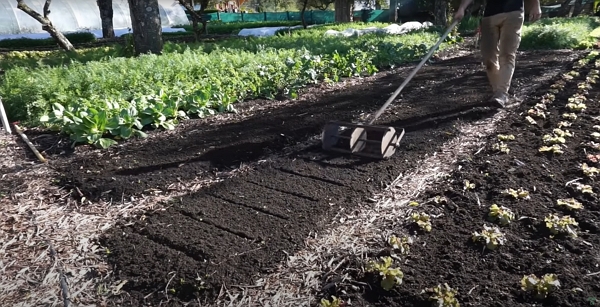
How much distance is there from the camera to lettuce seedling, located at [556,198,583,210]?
287cm

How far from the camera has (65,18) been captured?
25828mm

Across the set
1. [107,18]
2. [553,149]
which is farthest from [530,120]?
[107,18]

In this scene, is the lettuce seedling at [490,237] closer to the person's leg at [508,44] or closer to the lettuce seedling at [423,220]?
the lettuce seedling at [423,220]

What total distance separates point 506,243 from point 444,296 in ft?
2.36

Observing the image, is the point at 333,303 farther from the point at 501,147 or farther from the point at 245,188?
the point at 501,147

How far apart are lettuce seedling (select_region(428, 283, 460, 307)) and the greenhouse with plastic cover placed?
25.3 m

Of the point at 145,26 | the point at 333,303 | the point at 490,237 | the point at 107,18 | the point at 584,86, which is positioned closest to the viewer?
the point at 333,303

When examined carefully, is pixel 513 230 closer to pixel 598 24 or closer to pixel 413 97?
pixel 413 97

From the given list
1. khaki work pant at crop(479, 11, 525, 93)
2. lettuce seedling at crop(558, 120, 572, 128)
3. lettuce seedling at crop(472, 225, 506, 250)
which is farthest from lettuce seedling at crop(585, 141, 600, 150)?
lettuce seedling at crop(472, 225, 506, 250)

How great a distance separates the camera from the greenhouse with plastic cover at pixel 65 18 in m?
23.5

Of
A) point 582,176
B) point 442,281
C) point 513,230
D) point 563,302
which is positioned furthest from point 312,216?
point 582,176

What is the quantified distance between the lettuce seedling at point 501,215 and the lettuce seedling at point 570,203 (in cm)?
35

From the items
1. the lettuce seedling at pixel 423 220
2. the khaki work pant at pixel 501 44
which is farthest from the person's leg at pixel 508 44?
the lettuce seedling at pixel 423 220

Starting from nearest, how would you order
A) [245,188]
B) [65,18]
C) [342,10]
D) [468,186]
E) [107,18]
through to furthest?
[468,186] < [245,188] < [107,18] < [65,18] < [342,10]
